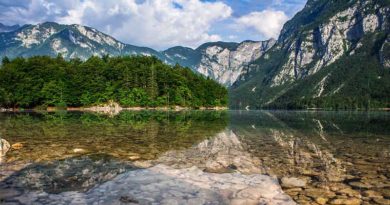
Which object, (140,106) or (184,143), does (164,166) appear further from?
(140,106)

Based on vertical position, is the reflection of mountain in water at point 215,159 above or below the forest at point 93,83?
below

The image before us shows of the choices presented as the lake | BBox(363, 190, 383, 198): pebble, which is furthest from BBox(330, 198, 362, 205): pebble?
BBox(363, 190, 383, 198): pebble

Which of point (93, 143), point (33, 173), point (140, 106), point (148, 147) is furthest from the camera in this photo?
point (140, 106)

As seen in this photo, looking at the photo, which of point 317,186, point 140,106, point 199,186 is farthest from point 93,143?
point 140,106

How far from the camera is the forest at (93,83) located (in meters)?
99.4

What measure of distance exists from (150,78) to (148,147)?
109238 mm

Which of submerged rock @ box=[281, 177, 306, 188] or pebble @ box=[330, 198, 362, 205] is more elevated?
submerged rock @ box=[281, 177, 306, 188]

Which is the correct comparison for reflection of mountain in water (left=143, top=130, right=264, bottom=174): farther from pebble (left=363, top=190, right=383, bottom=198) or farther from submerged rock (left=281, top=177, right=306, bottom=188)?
pebble (left=363, top=190, right=383, bottom=198)

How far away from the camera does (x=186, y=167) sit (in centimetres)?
1359

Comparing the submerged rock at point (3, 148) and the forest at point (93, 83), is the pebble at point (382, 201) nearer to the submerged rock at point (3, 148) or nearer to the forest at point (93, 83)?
the submerged rock at point (3, 148)

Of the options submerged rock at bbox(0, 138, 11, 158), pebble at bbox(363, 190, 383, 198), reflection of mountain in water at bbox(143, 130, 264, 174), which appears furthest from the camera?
submerged rock at bbox(0, 138, 11, 158)

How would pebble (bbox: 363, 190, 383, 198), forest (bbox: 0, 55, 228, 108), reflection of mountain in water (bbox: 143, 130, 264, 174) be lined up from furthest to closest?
forest (bbox: 0, 55, 228, 108)
reflection of mountain in water (bbox: 143, 130, 264, 174)
pebble (bbox: 363, 190, 383, 198)

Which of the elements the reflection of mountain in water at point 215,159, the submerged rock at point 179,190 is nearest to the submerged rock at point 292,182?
the submerged rock at point 179,190

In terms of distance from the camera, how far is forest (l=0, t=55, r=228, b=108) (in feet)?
326
